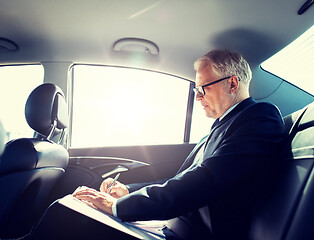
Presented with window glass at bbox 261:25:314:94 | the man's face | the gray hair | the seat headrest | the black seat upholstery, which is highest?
window glass at bbox 261:25:314:94

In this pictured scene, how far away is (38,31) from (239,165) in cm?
206

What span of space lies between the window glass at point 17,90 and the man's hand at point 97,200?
944 millimetres

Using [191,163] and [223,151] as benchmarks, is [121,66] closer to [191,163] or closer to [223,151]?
[191,163]

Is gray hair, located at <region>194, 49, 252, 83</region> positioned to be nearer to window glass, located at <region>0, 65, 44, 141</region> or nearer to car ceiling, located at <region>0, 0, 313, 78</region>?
car ceiling, located at <region>0, 0, 313, 78</region>

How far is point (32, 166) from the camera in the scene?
1427mm

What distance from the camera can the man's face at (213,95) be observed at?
1.53 meters

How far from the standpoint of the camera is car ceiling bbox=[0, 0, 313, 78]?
70.9 inches

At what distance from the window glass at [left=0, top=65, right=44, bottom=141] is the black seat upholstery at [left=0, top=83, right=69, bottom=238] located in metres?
0.25

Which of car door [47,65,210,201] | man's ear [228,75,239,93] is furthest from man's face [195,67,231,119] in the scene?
car door [47,65,210,201]

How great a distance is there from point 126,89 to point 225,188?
2076 millimetres

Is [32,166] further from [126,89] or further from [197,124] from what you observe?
[197,124]

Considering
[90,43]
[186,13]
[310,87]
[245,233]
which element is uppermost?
[186,13]

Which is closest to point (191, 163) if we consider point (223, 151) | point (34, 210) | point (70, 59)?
point (223, 151)

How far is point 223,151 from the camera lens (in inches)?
41.7
